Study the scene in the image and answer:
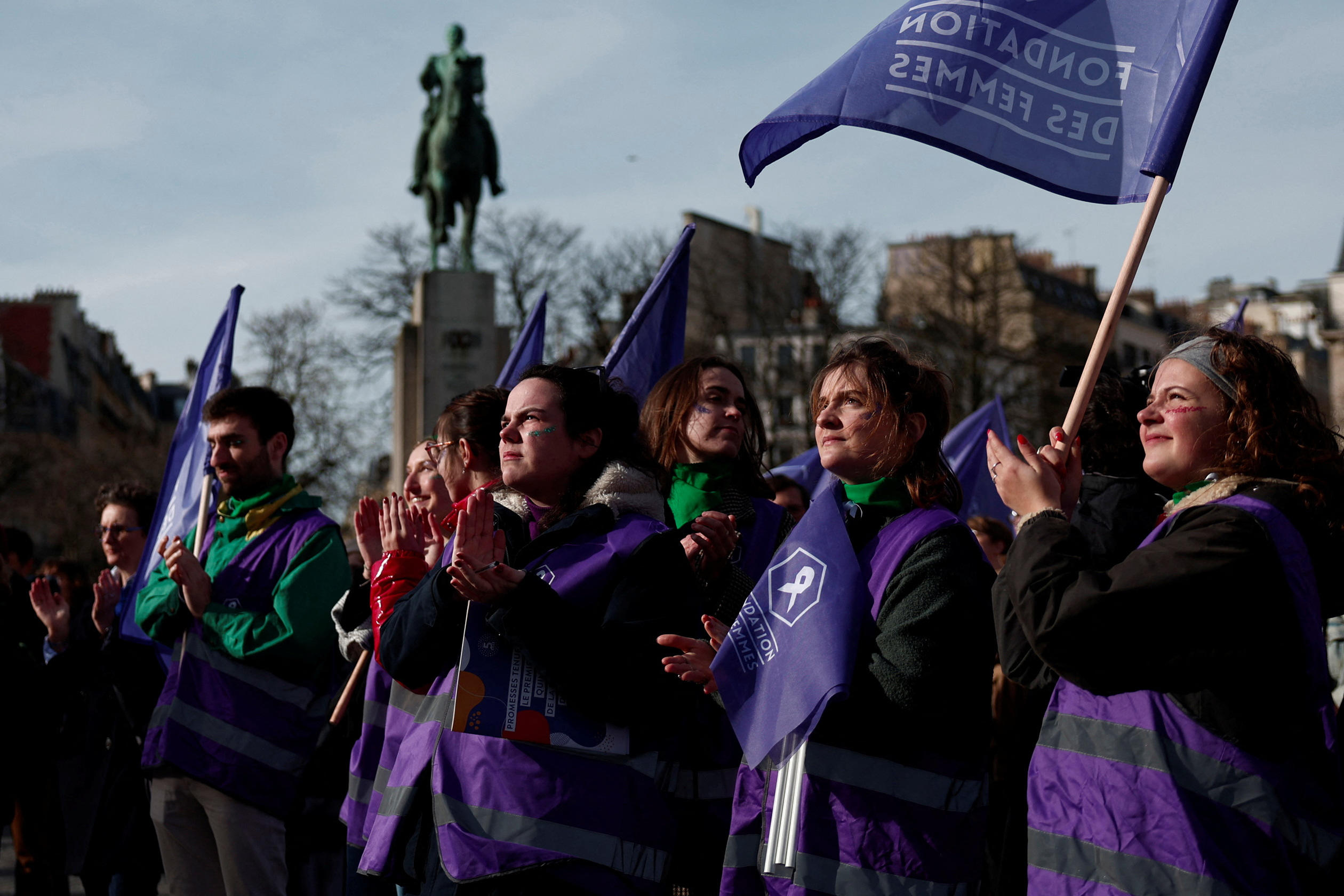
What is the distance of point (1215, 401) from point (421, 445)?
2582mm

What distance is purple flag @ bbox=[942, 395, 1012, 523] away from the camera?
807 centimetres

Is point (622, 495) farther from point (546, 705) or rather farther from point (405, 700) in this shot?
point (405, 700)

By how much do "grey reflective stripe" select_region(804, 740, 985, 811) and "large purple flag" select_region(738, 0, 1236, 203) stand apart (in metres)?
1.39

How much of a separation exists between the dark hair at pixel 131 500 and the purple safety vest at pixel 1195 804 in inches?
178

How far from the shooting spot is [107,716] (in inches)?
241

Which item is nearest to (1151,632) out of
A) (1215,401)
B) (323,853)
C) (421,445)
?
(1215,401)

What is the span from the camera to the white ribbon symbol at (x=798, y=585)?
2.99 m

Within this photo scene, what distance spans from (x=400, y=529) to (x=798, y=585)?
114 centimetres

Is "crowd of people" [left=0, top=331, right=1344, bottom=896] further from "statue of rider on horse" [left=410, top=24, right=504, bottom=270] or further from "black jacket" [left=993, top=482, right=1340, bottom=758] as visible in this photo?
"statue of rider on horse" [left=410, top=24, right=504, bottom=270]

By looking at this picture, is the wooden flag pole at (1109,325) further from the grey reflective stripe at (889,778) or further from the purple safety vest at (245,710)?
the purple safety vest at (245,710)

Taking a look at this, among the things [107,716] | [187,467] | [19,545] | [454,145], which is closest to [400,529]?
[187,467]

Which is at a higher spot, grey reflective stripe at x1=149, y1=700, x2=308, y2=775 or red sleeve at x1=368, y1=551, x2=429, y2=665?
red sleeve at x1=368, y1=551, x2=429, y2=665

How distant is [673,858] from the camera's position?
3.73m

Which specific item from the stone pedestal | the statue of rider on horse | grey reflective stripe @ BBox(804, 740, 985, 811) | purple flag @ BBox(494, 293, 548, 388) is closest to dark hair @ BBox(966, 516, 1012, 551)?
purple flag @ BBox(494, 293, 548, 388)
